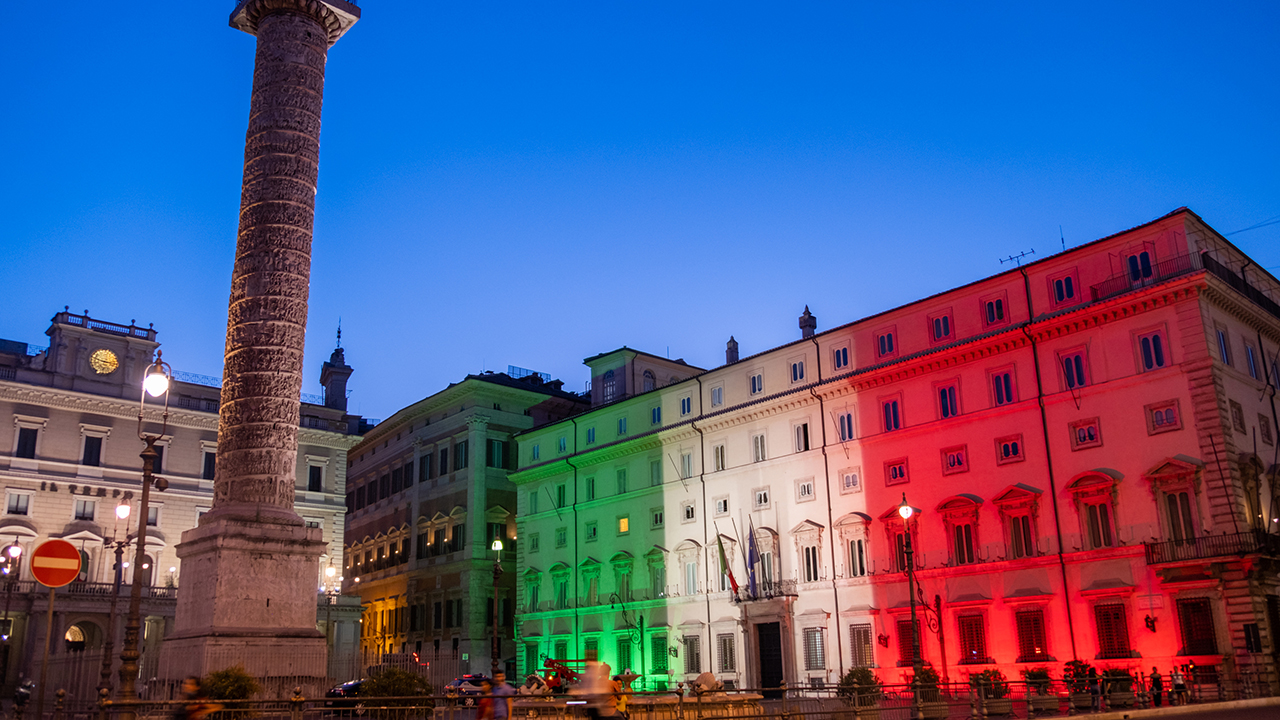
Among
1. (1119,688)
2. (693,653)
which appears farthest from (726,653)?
(1119,688)

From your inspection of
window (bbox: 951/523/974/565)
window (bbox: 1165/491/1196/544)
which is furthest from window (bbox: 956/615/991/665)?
window (bbox: 1165/491/1196/544)

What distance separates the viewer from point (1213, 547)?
2814 centimetres

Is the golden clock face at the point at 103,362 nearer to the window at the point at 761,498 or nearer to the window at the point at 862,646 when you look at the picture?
the window at the point at 761,498

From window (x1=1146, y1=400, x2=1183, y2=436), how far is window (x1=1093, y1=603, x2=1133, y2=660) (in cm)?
539

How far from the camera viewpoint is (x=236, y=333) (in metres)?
26.9

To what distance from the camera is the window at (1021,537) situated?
32750 millimetres

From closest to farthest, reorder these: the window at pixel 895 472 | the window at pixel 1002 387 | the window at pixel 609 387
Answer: the window at pixel 1002 387
the window at pixel 895 472
the window at pixel 609 387

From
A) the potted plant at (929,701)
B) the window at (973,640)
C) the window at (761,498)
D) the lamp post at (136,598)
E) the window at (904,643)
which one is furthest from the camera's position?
the window at (761,498)

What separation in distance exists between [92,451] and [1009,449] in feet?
132

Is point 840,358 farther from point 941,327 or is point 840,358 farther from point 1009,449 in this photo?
point 1009,449

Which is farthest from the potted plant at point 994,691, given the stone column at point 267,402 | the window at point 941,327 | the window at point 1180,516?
the stone column at point 267,402

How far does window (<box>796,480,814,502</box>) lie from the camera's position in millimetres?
39594

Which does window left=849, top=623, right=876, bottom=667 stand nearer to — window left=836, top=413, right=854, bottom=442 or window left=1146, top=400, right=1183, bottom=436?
window left=836, top=413, right=854, bottom=442

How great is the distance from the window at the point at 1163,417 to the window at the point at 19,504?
45.1 m
